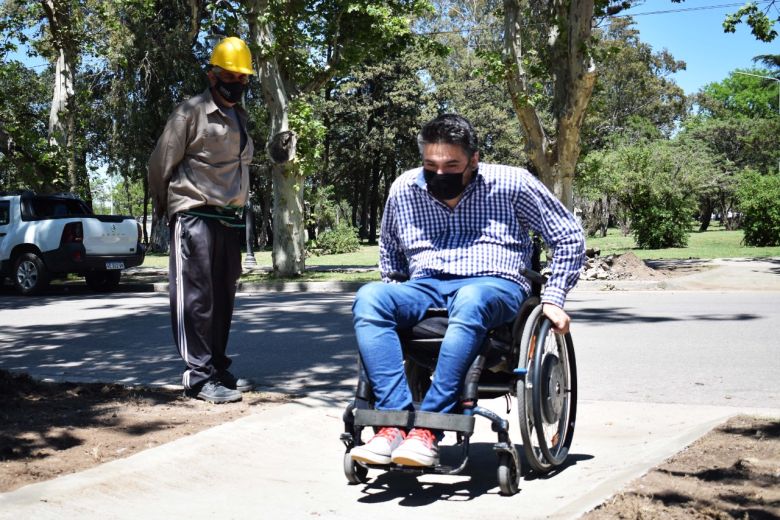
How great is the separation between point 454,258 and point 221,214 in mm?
2056

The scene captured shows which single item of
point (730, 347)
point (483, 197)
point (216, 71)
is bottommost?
point (730, 347)

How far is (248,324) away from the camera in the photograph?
1098cm

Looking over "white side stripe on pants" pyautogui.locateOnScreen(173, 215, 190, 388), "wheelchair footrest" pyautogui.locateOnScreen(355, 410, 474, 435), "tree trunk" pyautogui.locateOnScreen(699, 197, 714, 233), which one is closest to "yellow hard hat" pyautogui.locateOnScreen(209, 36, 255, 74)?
"white side stripe on pants" pyautogui.locateOnScreen(173, 215, 190, 388)

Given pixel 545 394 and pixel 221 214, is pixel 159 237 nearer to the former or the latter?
pixel 221 214

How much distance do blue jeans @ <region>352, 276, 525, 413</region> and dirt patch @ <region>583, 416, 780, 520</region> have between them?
825mm

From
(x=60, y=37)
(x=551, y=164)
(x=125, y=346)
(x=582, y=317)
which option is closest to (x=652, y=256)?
(x=551, y=164)

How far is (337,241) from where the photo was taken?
133ft

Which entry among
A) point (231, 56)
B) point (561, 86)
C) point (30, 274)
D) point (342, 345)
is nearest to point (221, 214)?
point (231, 56)

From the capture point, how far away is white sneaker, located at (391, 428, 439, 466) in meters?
3.59

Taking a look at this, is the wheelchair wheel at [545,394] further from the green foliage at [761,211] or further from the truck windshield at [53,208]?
the green foliage at [761,211]

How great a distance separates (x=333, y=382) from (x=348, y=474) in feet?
9.68

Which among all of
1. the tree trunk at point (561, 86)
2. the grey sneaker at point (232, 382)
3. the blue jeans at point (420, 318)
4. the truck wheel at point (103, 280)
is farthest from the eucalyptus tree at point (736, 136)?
the blue jeans at point (420, 318)

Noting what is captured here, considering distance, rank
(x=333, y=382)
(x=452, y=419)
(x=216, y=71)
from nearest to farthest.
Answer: (x=452, y=419), (x=216, y=71), (x=333, y=382)

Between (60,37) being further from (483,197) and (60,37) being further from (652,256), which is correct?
(483,197)
